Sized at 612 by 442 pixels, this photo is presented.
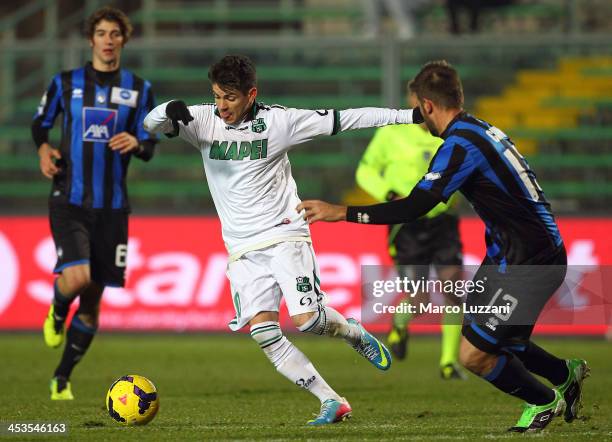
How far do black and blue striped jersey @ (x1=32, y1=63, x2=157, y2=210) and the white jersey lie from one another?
159cm

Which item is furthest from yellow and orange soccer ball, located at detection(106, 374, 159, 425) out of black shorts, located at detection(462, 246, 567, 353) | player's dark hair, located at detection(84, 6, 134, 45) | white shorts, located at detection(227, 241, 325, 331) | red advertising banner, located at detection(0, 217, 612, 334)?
red advertising banner, located at detection(0, 217, 612, 334)

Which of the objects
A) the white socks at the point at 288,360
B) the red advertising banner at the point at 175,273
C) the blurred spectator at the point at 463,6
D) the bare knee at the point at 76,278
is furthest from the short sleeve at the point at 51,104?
the blurred spectator at the point at 463,6

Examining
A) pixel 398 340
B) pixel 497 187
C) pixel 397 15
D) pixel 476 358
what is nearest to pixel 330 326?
pixel 476 358

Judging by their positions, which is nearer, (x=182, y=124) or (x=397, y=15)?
(x=182, y=124)

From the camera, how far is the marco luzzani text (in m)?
6.09

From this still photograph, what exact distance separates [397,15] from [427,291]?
11.2m

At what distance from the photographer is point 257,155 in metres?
6.73

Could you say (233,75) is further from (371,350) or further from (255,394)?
(255,394)

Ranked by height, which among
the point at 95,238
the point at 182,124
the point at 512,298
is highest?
the point at 182,124

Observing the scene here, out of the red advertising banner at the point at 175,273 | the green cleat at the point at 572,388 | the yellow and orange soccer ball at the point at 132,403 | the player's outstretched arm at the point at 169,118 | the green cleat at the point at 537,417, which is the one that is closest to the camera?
the green cleat at the point at 537,417

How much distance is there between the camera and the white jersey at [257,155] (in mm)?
6711

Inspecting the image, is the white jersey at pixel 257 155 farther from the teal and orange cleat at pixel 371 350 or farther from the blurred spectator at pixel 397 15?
the blurred spectator at pixel 397 15

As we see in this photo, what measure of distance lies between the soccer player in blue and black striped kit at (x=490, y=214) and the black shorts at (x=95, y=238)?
8.72ft

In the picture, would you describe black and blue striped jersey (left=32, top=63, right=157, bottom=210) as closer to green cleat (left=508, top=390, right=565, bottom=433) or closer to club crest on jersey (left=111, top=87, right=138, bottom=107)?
club crest on jersey (left=111, top=87, right=138, bottom=107)
